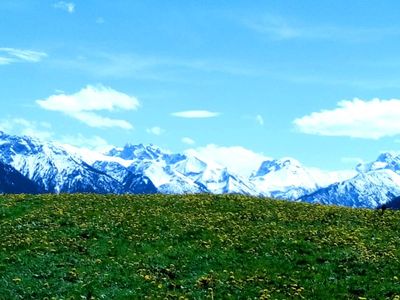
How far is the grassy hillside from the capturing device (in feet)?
88.6

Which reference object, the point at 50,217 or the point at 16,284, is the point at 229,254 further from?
the point at 50,217

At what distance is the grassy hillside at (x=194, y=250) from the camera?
88.6 feet

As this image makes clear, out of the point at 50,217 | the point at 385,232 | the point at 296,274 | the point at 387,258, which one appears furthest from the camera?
the point at 50,217

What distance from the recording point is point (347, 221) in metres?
40.1

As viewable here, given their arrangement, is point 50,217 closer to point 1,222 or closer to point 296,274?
point 1,222

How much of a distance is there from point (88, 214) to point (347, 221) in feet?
58.4

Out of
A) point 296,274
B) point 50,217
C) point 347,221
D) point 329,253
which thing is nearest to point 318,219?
point 347,221

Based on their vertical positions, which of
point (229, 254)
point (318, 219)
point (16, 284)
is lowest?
point (16, 284)

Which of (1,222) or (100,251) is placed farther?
(1,222)

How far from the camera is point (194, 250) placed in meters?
32.6

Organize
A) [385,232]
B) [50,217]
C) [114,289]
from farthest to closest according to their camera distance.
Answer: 1. [50,217]
2. [385,232]
3. [114,289]

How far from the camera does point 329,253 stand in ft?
105

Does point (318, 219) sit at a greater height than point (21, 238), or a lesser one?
greater

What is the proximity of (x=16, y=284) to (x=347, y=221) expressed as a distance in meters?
22.6
